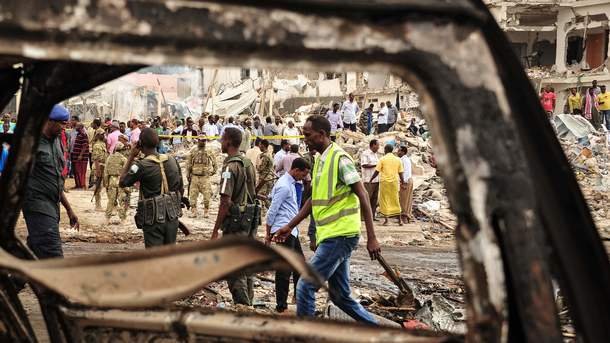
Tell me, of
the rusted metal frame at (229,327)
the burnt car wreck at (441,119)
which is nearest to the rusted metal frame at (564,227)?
the burnt car wreck at (441,119)

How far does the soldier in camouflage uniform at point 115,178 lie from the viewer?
48.8 feet

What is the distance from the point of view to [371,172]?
1777 centimetres

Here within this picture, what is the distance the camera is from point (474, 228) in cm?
154

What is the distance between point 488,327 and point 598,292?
0.35 m

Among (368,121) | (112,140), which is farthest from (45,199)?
(368,121)

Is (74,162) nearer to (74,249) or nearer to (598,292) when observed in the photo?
(74,249)

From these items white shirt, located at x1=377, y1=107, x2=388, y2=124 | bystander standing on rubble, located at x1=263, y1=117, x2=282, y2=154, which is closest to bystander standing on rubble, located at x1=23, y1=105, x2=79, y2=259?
bystander standing on rubble, located at x1=263, y1=117, x2=282, y2=154

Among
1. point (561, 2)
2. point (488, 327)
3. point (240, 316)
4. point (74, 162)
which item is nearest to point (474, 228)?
point (488, 327)

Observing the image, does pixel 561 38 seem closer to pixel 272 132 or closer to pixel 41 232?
pixel 272 132

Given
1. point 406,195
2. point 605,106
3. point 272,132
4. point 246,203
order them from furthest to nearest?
point 605,106
point 272,132
point 406,195
point 246,203

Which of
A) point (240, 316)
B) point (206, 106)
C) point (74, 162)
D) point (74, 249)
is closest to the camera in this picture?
point (240, 316)

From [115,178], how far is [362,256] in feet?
18.5

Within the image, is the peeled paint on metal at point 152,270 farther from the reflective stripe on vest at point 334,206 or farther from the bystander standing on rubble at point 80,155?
the bystander standing on rubble at point 80,155

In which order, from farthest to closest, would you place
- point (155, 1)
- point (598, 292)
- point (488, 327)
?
point (598, 292), point (488, 327), point (155, 1)
